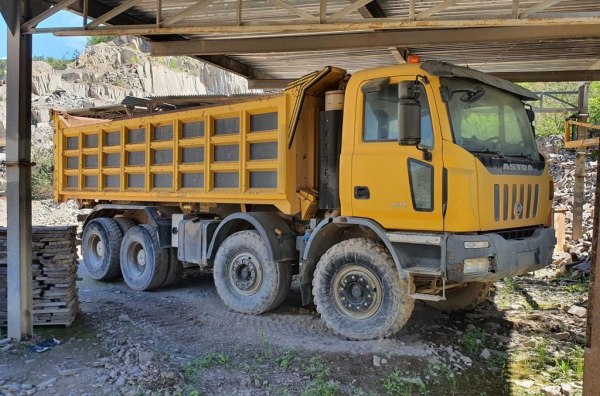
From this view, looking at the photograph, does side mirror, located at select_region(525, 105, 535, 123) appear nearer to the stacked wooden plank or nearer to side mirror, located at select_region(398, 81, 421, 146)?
side mirror, located at select_region(398, 81, 421, 146)

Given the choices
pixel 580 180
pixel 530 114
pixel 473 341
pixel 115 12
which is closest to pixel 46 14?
pixel 115 12

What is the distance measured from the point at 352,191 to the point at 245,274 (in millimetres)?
2032

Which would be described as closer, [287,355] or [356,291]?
[287,355]

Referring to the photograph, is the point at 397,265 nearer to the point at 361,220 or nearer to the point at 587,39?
the point at 361,220

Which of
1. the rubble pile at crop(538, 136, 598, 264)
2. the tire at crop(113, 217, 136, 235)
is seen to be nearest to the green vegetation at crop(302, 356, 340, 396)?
the tire at crop(113, 217, 136, 235)

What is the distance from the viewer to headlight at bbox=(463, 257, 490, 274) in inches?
198

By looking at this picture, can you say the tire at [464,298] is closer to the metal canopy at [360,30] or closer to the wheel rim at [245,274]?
the wheel rim at [245,274]

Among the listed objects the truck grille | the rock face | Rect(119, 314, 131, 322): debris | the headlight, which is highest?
the rock face

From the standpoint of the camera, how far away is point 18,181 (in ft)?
18.0

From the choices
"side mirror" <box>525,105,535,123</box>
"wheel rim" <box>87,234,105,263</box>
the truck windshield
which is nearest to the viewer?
the truck windshield

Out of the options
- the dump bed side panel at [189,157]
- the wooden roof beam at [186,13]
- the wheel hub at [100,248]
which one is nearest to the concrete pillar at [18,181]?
the wooden roof beam at [186,13]

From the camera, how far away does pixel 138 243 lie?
8516 millimetres

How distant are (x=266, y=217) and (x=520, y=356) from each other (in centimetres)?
329

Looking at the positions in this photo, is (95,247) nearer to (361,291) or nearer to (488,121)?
(361,291)
